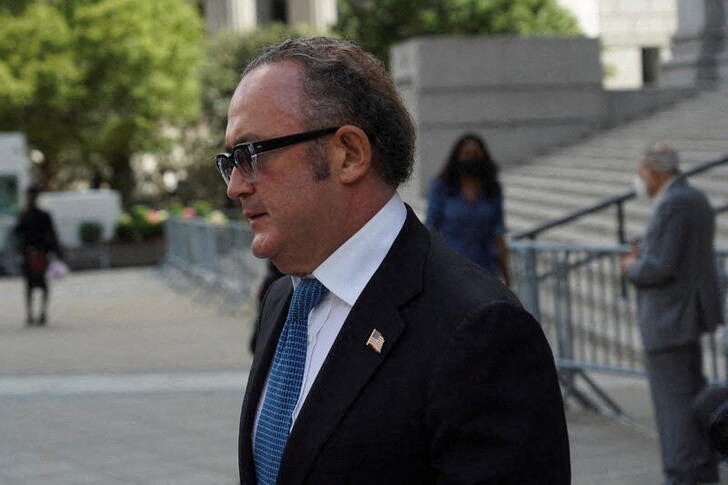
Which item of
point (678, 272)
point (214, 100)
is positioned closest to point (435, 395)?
point (678, 272)

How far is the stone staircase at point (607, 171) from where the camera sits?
1569cm

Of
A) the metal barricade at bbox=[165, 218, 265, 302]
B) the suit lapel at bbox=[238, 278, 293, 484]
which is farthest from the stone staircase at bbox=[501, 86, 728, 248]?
the suit lapel at bbox=[238, 278, 293, 484]

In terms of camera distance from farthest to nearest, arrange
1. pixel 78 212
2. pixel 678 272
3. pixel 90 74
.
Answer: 1. pixel 90 74
2. pixel 78 212
3. pixel 678 272

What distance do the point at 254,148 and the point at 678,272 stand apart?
523 centimetres

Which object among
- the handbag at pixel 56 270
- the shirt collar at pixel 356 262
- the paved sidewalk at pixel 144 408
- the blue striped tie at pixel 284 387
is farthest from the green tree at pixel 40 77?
the shirt collar at pixel 356 262

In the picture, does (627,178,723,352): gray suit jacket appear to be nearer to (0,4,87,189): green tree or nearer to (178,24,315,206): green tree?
(0,4,87,189): green tree

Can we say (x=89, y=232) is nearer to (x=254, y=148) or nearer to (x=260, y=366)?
(x=260, y=366)

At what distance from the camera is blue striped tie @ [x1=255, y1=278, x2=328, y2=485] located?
2.50m

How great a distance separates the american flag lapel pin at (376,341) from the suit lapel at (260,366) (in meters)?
0.40

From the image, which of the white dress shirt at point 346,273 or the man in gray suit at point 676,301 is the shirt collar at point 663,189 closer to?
the man in gray suit at point 676,301

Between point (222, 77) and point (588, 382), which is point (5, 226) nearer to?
point (222, 77)

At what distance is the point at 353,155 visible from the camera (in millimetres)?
2451

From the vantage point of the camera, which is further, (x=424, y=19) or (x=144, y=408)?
(x=424, y=19)

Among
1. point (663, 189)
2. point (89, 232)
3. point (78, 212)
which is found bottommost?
point (89, 232)
